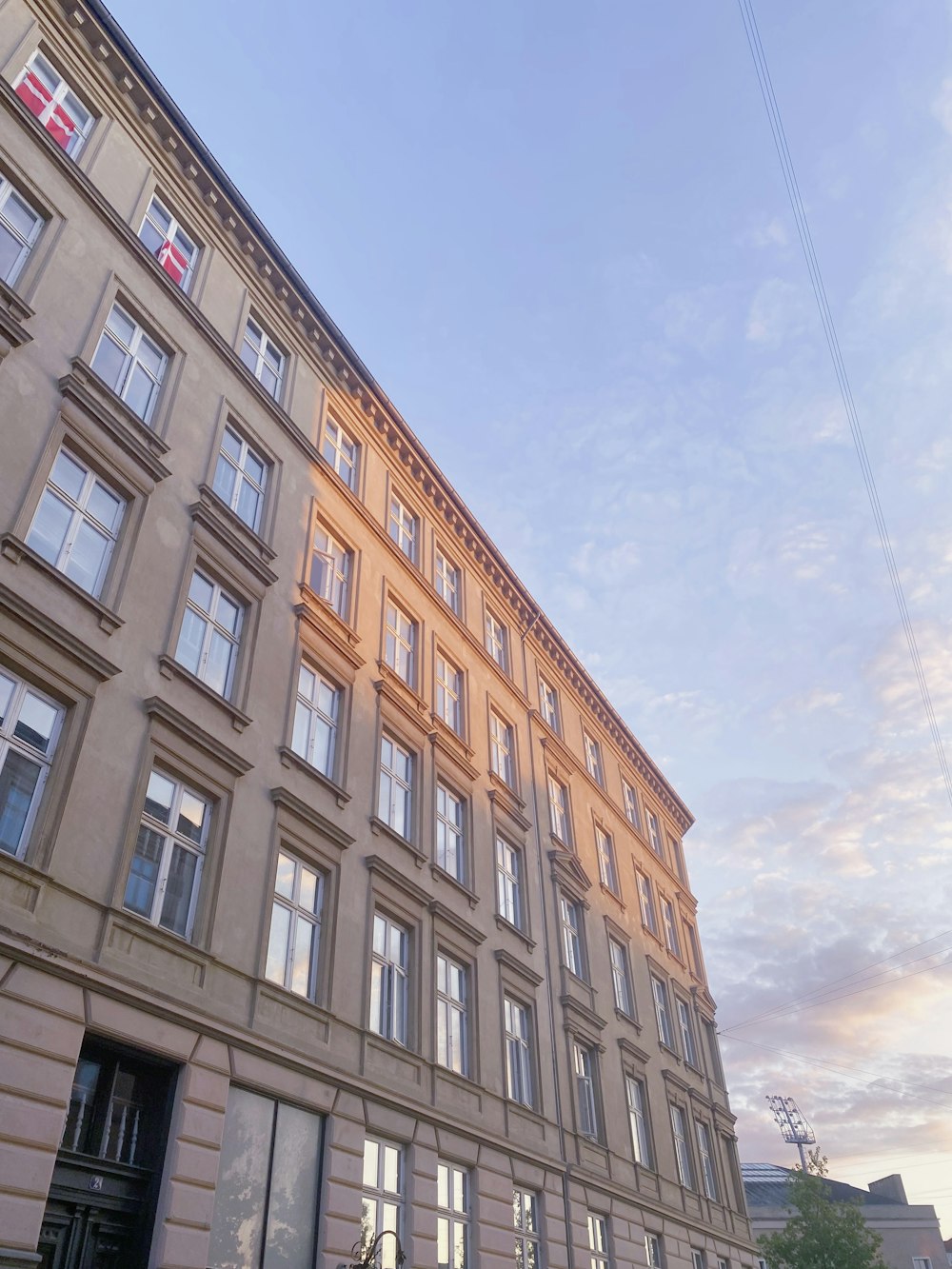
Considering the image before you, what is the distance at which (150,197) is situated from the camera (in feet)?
65.7

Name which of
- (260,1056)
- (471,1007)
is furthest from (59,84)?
(471,1007)

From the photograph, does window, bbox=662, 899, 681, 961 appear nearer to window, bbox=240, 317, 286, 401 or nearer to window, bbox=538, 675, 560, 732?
window, bbox=538, 675, 560, 732

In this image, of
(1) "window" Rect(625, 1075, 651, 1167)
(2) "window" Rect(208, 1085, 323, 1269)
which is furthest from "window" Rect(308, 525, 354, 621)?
(1) "window" Rect(625, 1075, 651, 1167)

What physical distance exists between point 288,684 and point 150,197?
10299mm

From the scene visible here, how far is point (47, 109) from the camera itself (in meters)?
17.8

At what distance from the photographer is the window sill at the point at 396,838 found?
19.6 m

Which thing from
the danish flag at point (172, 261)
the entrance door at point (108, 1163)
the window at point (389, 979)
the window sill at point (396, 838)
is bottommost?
the entrance door at point (108, 1163)

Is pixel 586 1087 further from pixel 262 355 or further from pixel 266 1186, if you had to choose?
pixel 262 355

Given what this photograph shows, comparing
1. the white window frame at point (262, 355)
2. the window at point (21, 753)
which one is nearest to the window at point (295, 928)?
the window at point (21, 753)

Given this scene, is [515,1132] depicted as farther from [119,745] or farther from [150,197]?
[150,197]

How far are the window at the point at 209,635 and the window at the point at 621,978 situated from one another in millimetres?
18434

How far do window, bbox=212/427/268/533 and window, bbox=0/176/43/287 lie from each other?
479cm

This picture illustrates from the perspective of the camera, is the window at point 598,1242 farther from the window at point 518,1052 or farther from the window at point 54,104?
the window at point 54,104

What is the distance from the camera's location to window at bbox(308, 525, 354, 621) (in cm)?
2150
